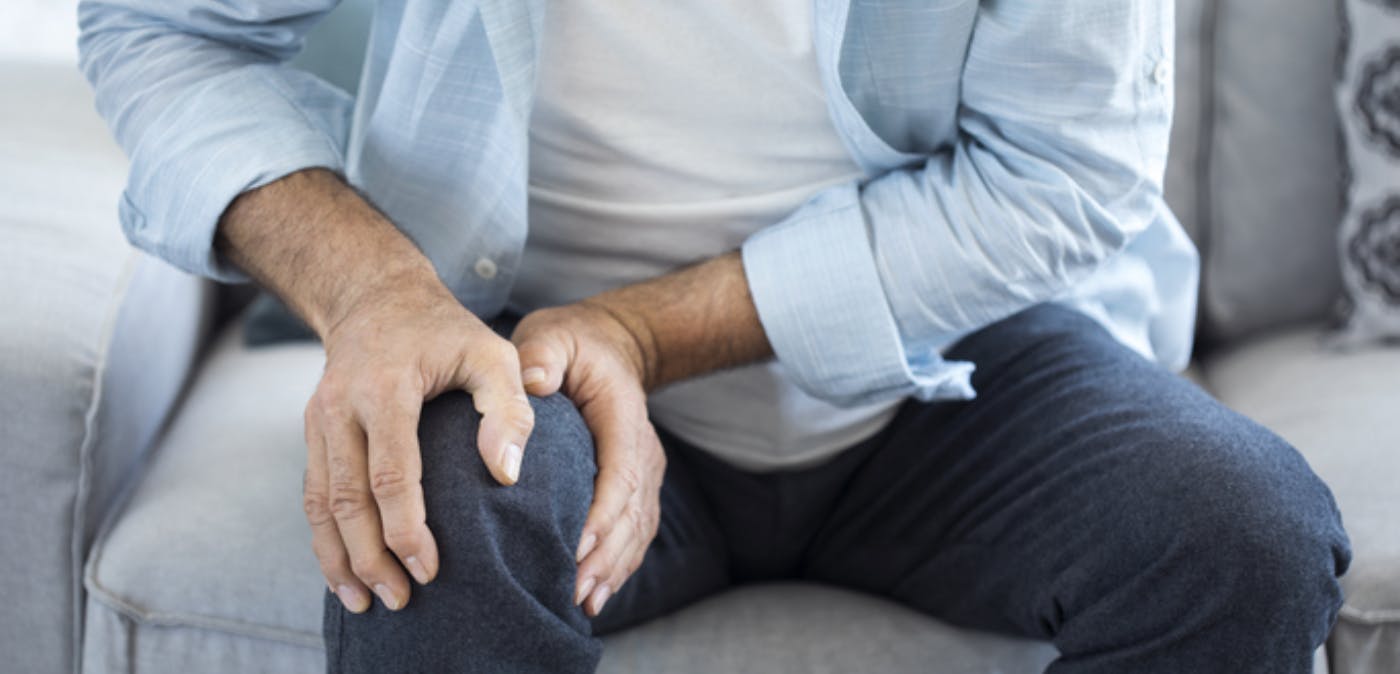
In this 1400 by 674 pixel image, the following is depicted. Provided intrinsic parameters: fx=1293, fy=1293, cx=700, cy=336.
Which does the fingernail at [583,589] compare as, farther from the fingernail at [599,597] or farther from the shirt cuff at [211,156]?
the shirt cuff at [211,156]

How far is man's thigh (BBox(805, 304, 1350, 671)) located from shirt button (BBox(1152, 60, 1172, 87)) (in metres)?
0.20

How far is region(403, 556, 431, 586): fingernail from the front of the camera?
2.14ft

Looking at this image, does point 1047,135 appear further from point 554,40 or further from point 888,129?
point 554,40

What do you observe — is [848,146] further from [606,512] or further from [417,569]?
[417,569]

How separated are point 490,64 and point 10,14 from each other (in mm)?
994

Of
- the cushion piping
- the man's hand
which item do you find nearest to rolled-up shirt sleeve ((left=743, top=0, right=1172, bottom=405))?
the man's hand

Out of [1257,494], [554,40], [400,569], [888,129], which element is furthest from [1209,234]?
[400,569]

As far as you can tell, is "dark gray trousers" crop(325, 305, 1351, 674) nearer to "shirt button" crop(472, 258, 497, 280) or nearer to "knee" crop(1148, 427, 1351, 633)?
"knee" crop(1148, 427, 1351, 633)

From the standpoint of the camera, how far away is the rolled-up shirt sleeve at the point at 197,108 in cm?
85

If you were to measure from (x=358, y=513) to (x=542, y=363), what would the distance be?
0.14 m

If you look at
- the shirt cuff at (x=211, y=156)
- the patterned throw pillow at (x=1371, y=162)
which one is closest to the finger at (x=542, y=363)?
the shirt cuff at (x=211, y=156)

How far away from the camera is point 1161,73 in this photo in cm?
86

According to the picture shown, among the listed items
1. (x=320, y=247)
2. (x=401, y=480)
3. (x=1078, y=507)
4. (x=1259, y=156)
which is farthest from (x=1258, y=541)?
(x=1259, y=156)

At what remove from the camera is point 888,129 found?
0.94 meters
